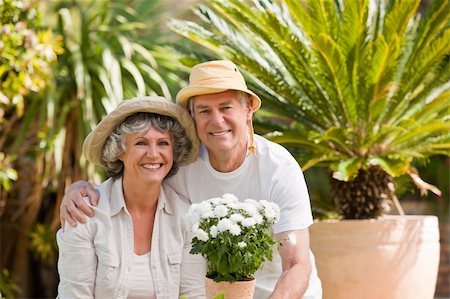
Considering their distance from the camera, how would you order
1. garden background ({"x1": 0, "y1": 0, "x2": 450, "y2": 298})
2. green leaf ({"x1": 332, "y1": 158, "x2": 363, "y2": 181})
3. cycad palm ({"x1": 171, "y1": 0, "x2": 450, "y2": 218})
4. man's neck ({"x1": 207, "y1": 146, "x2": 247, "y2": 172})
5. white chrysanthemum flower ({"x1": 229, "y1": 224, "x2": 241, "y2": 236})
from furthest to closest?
garden background ({"x1": 0, "y1": 0, "x2": 450, "y2": 298}) < cycad palm ({"x1": 171, "y1": 0, "x2": 450, "y2": 218}) < green leaf ({"x1": 332, "y1": 158, "x2": 363, "y2": 181}) < man's neck ({"x1": 207, "y1": 146, "x2": 247, "y2": 172}) < white chrysanthemum flower ({"x1": 229, "y1": 224, "x2": 241, "y2": 236})

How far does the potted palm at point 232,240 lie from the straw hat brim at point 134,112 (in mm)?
619

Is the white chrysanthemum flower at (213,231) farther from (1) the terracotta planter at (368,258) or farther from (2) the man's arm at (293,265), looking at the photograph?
(1) the terracotta planter at (368,258)

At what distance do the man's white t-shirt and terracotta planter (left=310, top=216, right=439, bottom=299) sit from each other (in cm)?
134

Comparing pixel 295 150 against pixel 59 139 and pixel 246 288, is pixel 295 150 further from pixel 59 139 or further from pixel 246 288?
pixel 246 288

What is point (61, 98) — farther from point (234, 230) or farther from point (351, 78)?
point (234, 230)

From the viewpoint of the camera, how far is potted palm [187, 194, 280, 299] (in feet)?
8.64

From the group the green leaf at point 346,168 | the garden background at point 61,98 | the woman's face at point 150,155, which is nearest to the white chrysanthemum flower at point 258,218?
the woman's face at point 150,155

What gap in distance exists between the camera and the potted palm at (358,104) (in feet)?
15.7

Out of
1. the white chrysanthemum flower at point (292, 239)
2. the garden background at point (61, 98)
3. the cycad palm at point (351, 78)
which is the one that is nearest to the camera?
the white chrysanthemum flower at point (292, 239)

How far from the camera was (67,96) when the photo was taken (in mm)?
7141

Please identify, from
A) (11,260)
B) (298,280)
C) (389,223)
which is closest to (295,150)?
(389,223)

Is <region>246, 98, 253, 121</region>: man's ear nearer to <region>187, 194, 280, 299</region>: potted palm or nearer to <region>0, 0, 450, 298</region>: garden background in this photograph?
<region>187, 194, 280, 299</region>: potted palm

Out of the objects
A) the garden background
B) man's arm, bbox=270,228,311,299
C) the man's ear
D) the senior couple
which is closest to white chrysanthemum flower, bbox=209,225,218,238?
man's arm, bbox=270,228,311,299

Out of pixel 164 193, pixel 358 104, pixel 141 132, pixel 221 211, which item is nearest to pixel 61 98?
pixel 358 104
